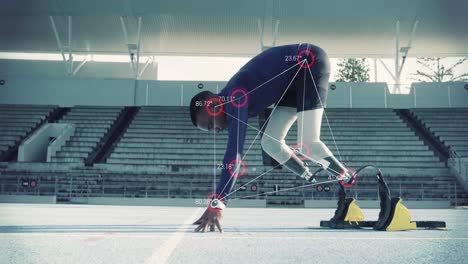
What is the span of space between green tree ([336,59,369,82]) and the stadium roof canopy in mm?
19224

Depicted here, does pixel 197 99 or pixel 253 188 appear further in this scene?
pixel 253 188

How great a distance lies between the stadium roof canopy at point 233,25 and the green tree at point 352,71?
757 inches

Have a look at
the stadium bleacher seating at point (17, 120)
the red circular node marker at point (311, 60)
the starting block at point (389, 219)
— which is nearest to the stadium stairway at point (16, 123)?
the stadium bleacher seating at point (17, 120)

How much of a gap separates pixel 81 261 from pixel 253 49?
65.6ft

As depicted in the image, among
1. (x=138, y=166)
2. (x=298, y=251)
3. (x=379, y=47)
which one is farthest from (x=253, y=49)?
(x=298, y=251)

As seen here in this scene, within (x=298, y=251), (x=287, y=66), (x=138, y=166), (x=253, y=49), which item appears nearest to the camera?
(x=298, y=251)

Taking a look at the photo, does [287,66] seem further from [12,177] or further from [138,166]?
[12,177]

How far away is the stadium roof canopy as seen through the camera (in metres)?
16.6

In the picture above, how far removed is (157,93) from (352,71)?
26801 mm

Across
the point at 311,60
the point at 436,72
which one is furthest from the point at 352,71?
the point at 311,60

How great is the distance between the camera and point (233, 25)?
59.6 feet

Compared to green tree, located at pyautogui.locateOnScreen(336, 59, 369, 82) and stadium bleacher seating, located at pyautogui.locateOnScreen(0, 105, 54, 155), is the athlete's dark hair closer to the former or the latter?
stadium bleacher seating, located at pyautogui.locateOnScreen(0, 105, 54, 155)

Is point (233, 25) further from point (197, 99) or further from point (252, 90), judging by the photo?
point (197, 99)

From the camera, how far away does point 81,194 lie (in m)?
14.6
